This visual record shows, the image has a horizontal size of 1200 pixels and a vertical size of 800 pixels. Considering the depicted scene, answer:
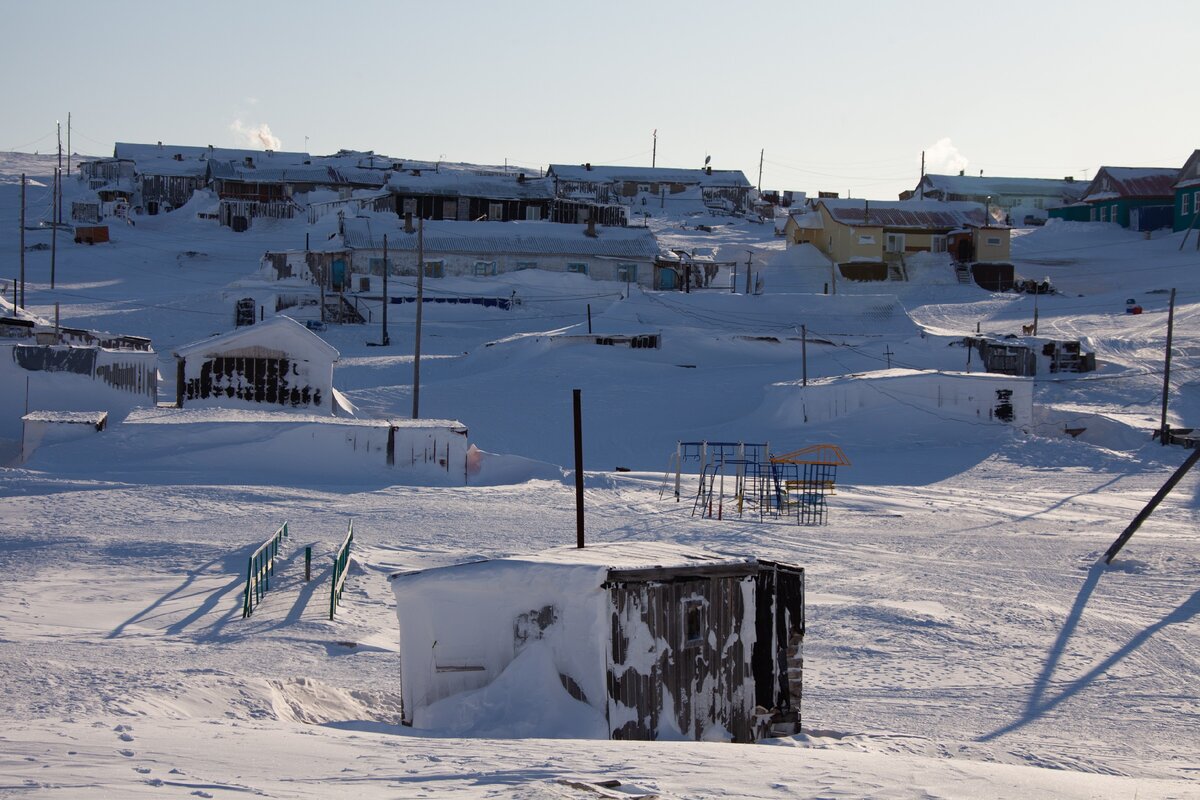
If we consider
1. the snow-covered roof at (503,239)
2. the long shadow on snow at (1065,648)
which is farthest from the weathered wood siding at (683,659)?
the snow-covered roof at (503,239)

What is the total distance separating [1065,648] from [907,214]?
169 ft

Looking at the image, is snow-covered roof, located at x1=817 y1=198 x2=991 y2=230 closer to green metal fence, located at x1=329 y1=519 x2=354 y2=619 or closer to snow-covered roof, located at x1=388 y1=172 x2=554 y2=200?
snow-covered roof, located at x1=388 y1=172 x2=554 y2=200

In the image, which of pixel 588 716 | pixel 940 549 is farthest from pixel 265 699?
pixel 940 549

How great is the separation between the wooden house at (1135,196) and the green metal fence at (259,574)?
62808 mm

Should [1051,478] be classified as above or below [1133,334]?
below

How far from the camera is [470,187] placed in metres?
70.7

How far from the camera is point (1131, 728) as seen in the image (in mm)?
12219

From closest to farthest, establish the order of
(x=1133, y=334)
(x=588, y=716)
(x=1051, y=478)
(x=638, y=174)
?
1. (x=588, y=716)
2. (x=1051, y=478)
3. (x=1133, y=334)
4. (x=638, y=174)

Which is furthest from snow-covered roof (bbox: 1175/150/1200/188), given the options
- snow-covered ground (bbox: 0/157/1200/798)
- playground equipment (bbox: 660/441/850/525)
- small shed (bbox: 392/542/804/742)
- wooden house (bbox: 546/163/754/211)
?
small shed (bbox: 392/542/804/742)

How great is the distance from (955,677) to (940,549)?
7917 millimetres

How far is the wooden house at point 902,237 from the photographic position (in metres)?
61.5

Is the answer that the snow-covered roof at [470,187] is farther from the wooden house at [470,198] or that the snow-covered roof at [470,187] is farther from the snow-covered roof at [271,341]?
the snow-covered roof at [271,341]

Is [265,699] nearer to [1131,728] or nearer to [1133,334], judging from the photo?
[1131,728]

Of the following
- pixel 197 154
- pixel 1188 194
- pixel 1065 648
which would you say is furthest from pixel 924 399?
pixel 197 154
